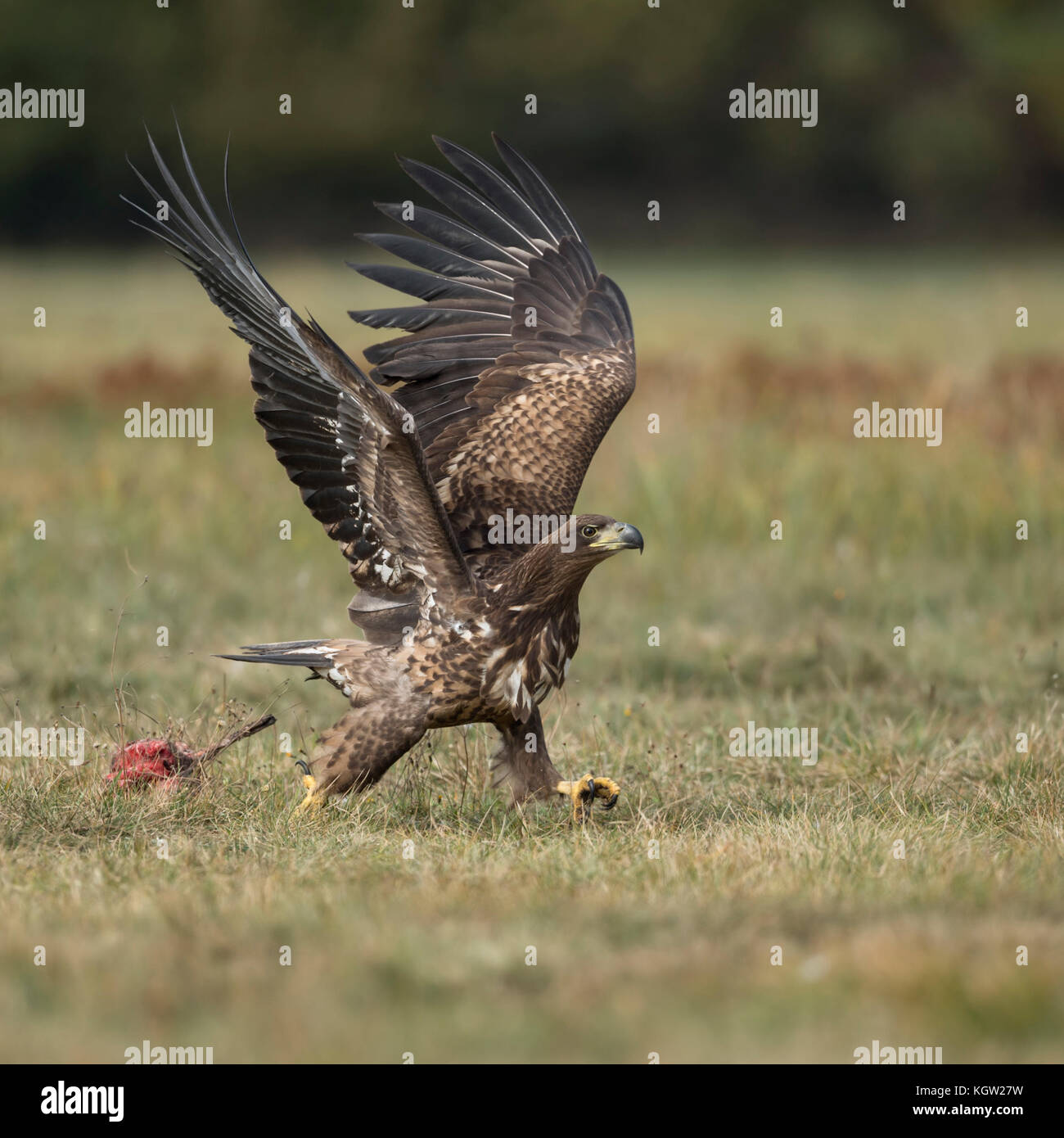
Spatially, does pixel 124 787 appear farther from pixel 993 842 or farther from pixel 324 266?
pixel 324 266

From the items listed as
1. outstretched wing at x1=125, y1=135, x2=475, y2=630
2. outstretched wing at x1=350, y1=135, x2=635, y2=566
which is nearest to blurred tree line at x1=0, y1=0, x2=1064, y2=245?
outstretched wing at x1=350, y1=135, x2=635, y2=566

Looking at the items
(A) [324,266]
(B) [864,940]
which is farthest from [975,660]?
(A) [324,266]

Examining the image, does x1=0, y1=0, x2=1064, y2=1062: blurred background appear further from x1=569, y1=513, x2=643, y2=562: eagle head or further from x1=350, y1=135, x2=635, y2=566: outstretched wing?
x1=350, y1=135, x2=635, y2=566: outstretched wing

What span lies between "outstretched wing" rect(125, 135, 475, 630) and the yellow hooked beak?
0.50m

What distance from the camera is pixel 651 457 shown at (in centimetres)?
1162

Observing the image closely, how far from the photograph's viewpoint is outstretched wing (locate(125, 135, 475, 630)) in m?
5.39

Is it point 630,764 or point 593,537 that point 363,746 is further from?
point 630,764

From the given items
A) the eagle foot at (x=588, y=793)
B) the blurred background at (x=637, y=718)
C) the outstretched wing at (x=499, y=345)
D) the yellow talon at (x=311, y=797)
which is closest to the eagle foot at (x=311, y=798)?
the yellow talon at (x=311, y=797)

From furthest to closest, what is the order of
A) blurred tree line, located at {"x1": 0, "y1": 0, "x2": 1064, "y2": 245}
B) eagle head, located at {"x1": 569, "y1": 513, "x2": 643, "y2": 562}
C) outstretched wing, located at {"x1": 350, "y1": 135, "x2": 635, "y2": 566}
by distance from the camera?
blurred tree line, located at {"x1": 0, "y1": 0, "x2": 1064, "y2": 245} → outstretched wing, located at {"x1": 350, "y1": 135, "x2": 635, "y2": 566} → eagle head, located at {"x1": 569, "y1": 513, "x2": 643, "y2": 562}

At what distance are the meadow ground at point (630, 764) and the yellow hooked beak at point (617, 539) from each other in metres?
1.00

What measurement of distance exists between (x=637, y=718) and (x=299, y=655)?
6.63 ft

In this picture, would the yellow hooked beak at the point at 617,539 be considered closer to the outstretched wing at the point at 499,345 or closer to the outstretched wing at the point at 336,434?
the outstretched wing at the point at 336,434

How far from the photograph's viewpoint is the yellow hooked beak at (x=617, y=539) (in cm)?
566

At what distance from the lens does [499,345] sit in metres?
7.13
